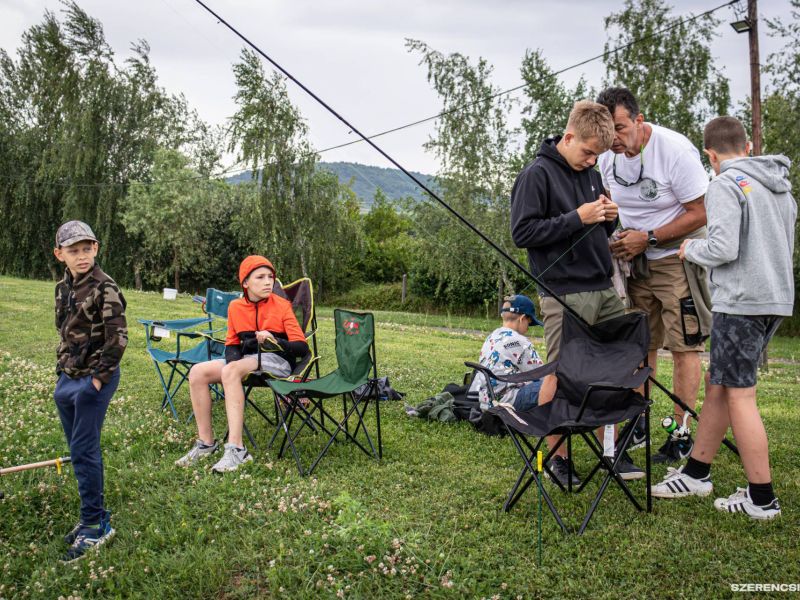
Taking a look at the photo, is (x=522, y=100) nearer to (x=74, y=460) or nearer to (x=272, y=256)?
(x=272, y=256)

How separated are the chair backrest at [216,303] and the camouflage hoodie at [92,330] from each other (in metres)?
2.85

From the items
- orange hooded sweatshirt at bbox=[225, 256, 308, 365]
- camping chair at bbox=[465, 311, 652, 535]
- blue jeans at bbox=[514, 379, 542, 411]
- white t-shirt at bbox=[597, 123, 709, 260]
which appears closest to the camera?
camping chair at bbox=[465, 311, 652, 535]

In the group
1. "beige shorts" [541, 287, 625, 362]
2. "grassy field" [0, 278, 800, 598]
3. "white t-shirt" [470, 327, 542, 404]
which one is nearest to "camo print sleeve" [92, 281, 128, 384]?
"grassy field" [0, 278, 800, 598]

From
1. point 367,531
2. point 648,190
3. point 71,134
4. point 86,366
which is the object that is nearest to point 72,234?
point 86,366

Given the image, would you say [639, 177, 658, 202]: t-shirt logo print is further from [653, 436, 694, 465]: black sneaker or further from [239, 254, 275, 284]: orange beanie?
[239, 254, 275, 284]: orange beanie

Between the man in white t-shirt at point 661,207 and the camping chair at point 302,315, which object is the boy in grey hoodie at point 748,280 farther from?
the camping chair at point 302,315

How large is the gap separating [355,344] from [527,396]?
1.25m

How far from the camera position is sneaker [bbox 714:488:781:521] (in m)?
3.03

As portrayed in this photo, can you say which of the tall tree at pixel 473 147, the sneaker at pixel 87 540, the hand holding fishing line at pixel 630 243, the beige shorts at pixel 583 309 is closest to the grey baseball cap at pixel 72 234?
the sneaker at pixel 87 540

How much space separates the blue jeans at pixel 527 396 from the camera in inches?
171

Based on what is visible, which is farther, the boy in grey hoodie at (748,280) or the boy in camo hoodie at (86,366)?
the boy in camo hoodie at (86,366)

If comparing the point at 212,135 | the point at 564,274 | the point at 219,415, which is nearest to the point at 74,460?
the point at 219,415

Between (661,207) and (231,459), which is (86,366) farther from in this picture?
(661,207)

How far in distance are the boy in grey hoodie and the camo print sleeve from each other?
9.42 feet
